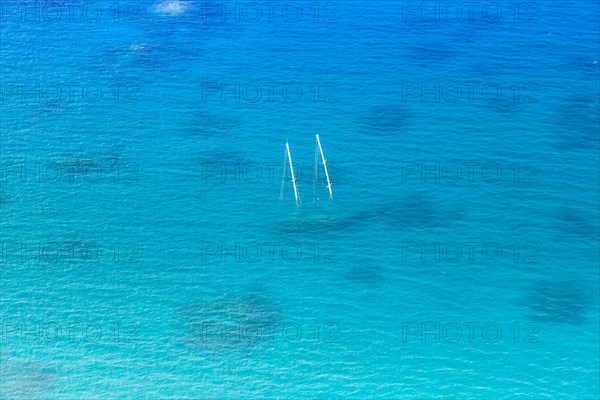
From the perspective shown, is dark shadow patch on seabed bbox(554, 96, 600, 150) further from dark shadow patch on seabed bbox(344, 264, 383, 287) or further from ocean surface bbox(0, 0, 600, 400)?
dark shadow patch on seabed bbox(344, 264, 383, 287)

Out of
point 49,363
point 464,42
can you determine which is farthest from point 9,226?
point 464,42

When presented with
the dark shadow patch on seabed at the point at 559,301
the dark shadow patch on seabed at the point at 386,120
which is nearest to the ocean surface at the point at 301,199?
the dark shadow patch on seabed at the point at 559,301

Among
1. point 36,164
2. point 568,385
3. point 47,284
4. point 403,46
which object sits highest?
point 403,46

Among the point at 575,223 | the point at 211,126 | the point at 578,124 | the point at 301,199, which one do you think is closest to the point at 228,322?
the point at 301,199

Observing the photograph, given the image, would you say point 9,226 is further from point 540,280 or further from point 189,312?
point 540,280

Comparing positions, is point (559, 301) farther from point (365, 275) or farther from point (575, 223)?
point (365, 275)

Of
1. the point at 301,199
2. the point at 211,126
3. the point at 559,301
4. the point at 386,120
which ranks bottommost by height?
the point at 559,301

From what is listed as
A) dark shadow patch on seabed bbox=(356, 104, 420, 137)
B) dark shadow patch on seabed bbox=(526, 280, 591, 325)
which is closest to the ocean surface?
dark shadow patch on seabed bbox=(526, 280, 591, 325)
